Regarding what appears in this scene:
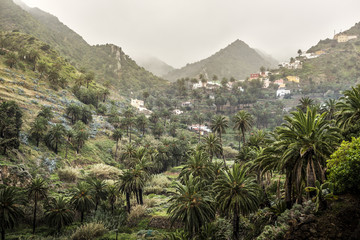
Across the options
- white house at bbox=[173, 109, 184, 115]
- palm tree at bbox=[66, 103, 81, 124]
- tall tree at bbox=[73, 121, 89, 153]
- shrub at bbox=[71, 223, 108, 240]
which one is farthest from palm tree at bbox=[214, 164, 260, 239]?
white house at bbox=[173, 109, 184, 115]

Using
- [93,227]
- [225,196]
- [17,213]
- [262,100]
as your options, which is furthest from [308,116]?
[262,100]

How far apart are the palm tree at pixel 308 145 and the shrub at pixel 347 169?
2340mm

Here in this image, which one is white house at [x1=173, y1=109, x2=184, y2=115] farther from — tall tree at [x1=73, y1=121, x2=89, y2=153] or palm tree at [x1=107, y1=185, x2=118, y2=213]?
palm tree at [x1=107, y1=185, x2=118, y2=213]

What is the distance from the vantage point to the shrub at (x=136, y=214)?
4646 centimetres

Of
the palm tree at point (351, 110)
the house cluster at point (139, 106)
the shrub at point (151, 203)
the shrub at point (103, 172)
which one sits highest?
the house cluster at point (139, 106)

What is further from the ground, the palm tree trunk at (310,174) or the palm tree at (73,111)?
the palm tree at (73,111)

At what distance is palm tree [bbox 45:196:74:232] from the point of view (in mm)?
39906

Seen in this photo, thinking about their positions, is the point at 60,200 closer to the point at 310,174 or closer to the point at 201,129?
the point at 310,174

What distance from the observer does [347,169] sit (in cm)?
1725

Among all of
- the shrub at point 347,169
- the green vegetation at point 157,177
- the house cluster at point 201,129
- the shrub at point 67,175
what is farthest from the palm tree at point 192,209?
the house cluster at point 201,129

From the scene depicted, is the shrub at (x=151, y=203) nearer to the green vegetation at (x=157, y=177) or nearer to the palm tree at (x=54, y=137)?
the green vegetation at (x=157, y=177)

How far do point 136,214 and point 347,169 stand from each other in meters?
42.1

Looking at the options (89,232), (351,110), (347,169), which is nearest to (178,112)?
(89,232)

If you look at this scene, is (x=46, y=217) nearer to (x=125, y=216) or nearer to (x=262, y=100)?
(x=125, y=216)
